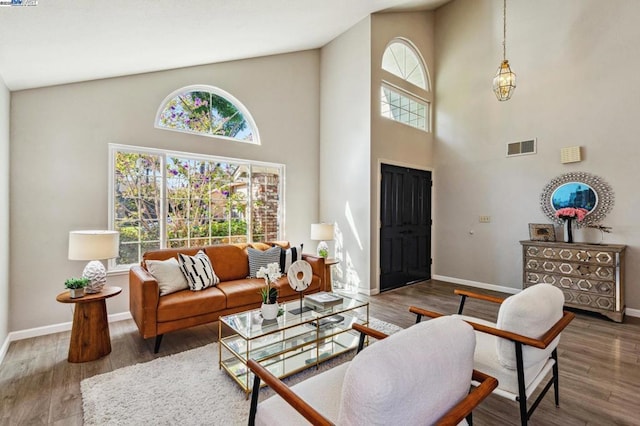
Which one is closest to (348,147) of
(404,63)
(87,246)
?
(404,63)

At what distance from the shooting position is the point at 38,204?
3043 mm

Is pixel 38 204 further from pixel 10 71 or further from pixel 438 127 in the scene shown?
pixel 438 127

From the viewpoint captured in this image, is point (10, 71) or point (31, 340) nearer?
point (10, 71)

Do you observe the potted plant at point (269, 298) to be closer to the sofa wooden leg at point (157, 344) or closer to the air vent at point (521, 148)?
the sofa wooden leg at point (157, 344)

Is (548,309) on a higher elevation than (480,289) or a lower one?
higher

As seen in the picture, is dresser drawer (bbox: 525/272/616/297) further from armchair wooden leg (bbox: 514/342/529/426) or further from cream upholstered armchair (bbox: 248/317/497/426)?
cream upholstered armchair (bbox: 248/317/497/426)

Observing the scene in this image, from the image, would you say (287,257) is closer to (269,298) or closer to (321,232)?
(321,232)

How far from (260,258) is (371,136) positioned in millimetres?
2488

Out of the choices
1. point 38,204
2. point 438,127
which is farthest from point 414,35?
point 38,204

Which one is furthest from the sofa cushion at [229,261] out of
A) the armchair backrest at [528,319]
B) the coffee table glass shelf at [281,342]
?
the armchair backrest at [528,319]

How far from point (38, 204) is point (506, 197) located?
6175 millimetres

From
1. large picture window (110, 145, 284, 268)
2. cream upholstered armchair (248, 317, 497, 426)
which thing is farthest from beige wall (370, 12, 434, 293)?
cream upholstered armchair (248, 317, 497, 426)

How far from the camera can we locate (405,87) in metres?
5.21

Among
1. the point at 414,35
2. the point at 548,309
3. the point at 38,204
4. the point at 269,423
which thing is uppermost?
the point at 414,35
